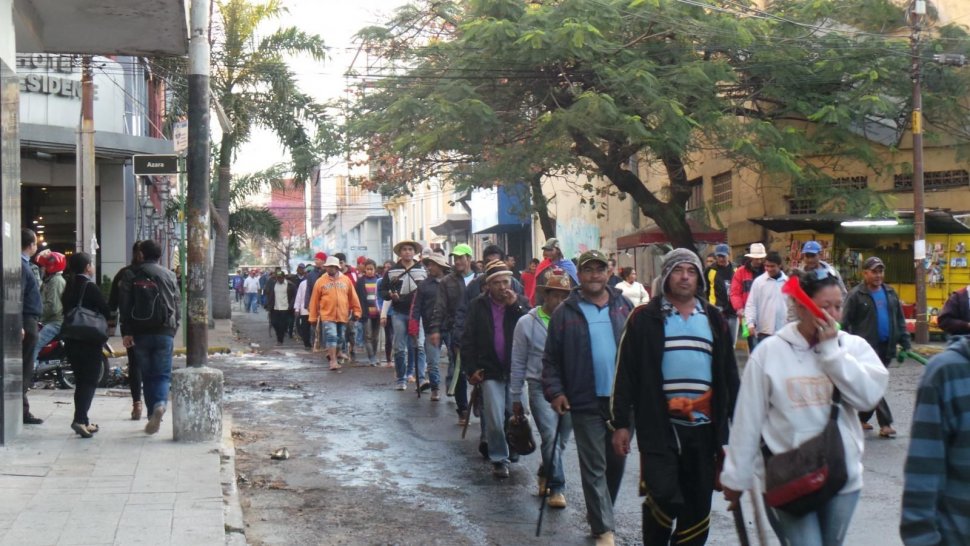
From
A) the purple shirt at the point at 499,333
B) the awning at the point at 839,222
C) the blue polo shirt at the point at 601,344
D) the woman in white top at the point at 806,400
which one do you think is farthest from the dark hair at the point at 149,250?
the awning at the point at 839,222

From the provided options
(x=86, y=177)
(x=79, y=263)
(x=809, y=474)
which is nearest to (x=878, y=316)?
(x=809, y=474)

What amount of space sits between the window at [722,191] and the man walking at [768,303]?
15275mm

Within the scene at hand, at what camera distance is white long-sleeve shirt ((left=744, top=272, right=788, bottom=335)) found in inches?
467

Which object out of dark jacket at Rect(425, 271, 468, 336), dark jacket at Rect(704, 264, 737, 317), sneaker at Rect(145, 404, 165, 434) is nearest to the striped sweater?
sneaker at Rect(145, 404, 165, 434)

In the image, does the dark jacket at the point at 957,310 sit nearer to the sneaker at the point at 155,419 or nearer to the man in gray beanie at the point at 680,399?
the man in gray beanie at the point at 680,399

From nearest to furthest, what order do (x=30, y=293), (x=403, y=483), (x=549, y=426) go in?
(x=549, y=426), (x=403, y=483), (x=30, y=293)

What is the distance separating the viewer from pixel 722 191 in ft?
93.1

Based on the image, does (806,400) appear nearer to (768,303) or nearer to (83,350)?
(83,350)

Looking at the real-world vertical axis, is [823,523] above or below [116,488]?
above

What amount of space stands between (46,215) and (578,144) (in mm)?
11601

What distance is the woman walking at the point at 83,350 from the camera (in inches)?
385

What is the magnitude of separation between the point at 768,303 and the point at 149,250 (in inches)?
253

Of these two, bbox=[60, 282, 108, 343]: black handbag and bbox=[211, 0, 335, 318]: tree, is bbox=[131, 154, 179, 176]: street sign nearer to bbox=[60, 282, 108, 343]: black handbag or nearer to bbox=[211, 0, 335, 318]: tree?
bbox=[60, 282, 108, 343]: black handbag

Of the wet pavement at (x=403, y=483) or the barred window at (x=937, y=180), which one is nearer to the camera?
the wet pavement at (x=403, y=483)
